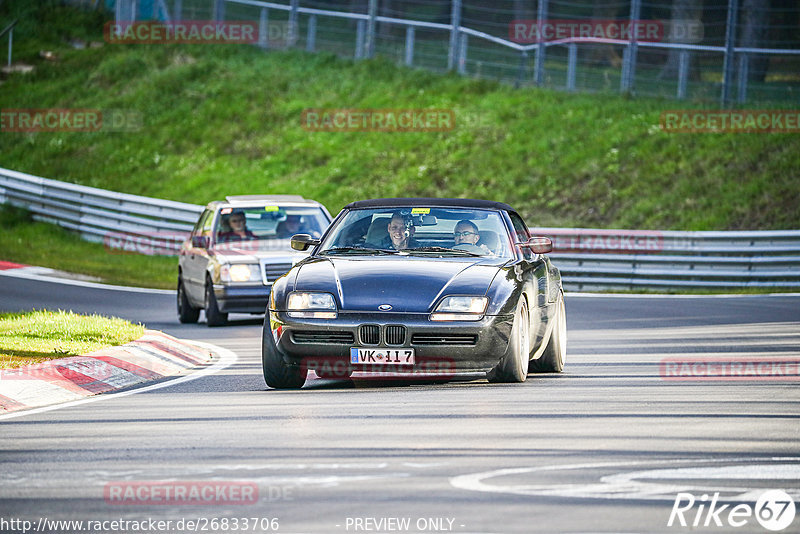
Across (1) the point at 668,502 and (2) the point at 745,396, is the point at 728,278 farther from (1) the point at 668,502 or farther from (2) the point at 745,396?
(1) the point at 668,502

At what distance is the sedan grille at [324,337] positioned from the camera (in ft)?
34.6

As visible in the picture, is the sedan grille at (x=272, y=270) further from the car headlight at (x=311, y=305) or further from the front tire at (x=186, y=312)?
the car headlight at (x=311, y=305)

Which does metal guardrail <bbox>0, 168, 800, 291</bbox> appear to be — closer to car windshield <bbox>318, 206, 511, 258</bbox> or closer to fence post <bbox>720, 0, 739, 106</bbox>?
fence post <bbox>720, 0, 739, 106</bbox>

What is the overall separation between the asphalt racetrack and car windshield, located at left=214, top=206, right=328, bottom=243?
6848mm

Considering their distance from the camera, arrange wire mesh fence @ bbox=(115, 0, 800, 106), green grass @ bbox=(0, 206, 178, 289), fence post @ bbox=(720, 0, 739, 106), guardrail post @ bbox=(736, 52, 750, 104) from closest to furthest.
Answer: green grass @ bbox=(0, 206, 178, 289) < fence post @ bbox=(720, 0, 739, 106) < guardrail post @ bbox=(736, 52, 750, 104) < wire mesh fence @ bbox=(115, 0, 800, 106)

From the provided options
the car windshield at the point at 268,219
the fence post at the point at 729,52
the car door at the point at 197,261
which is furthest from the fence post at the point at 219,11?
the car windshield at the point at 268,219

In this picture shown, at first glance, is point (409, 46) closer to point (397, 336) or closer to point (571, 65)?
point (571, 65)

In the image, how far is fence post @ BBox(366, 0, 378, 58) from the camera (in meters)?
38.4

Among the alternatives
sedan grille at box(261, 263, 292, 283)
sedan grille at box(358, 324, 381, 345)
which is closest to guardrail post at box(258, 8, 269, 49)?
sedan grille at box(261, 263, 292, 283)

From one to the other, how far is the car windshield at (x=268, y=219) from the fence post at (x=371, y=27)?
19273mm

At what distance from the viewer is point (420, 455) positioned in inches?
300

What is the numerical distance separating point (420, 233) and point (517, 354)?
1.53m

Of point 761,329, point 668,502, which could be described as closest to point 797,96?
point 761,329

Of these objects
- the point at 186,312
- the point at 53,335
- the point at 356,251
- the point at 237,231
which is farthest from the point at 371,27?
the point at 356,251
